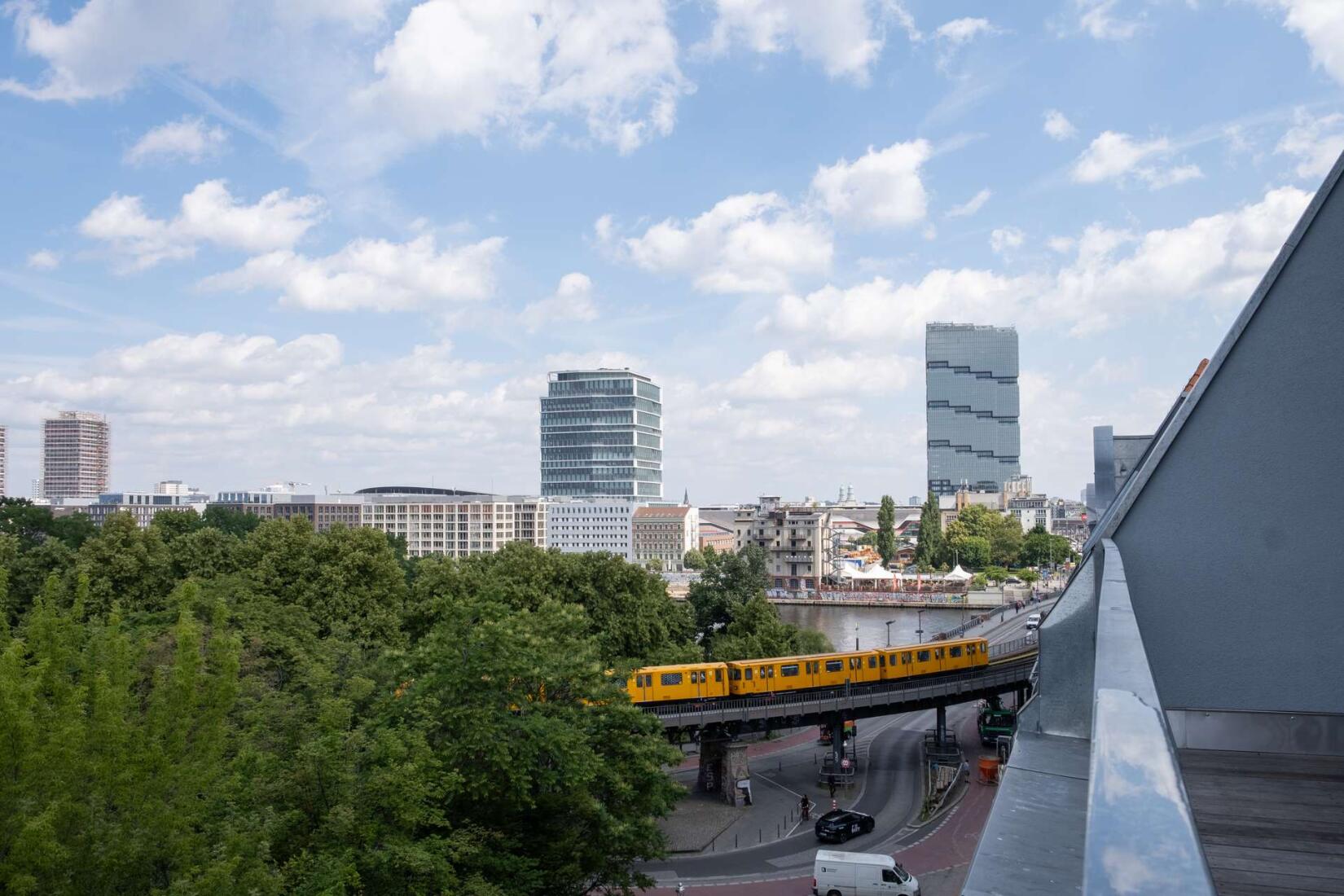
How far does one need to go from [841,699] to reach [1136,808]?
29.4m

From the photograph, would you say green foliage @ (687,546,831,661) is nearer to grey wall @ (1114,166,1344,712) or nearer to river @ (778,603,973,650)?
river @ (778,603,973,650)

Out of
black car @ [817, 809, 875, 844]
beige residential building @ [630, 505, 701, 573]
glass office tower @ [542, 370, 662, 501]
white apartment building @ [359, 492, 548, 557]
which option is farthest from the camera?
glass office tower @ [542, 370, 662, 501]

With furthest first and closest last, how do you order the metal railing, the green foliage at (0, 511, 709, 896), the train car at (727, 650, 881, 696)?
1. the train car at (727, 650, 881, 696)
2. the green foliage at (0, 511, 709, 896)
3. the metal railing

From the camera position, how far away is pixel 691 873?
71.6 feet

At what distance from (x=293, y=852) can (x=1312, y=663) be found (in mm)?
11198

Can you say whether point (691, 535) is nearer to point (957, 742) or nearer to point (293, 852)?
point (957, 742)

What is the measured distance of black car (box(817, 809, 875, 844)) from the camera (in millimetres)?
24062

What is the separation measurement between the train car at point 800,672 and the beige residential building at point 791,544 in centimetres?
7540

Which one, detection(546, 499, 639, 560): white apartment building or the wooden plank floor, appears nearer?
the wooden plank floor

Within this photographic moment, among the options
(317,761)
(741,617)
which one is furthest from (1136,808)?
(741,617)

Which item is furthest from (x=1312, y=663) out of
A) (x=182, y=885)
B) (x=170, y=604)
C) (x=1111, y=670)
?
(x=170, y=604)

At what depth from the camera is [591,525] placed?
144 meters

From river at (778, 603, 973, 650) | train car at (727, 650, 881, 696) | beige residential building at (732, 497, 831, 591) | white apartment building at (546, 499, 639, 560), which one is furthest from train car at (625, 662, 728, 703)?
white apartment building at (546, 499, 639, 560)

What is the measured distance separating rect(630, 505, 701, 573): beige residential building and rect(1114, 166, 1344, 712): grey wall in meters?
129
